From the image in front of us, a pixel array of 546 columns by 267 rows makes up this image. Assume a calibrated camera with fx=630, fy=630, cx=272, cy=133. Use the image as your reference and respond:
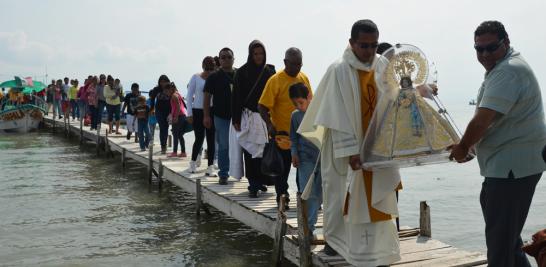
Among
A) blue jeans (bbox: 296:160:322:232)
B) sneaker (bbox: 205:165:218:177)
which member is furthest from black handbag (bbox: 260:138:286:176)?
sneaker (bbox: 205:165:218:177)

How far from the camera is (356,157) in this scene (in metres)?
4.22

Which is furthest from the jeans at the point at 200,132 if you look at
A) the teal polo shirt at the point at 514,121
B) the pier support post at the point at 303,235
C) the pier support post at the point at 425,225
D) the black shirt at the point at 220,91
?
the teal polo shirt at the point at 514,121

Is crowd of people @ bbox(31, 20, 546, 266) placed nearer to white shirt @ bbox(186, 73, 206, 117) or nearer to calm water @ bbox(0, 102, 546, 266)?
calm water @ bbox(0, 102, 546, 266)

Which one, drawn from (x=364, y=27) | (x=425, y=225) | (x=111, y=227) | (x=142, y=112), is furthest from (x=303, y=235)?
(x=142, y=112)

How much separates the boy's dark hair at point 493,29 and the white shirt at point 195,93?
634 centimetres

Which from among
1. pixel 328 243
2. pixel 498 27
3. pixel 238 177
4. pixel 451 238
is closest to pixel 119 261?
pixel 238 177

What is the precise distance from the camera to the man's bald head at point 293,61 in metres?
6.25

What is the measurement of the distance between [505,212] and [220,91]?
516 centimetres

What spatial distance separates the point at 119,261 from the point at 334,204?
166 inches

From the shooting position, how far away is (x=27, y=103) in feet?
101

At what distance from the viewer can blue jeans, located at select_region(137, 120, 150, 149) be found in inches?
586

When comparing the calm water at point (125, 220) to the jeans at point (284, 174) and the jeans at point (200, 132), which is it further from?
the jeans at point (284, 174)

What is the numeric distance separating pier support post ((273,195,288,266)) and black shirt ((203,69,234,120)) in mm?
2466

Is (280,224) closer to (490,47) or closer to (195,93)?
(490,47)
